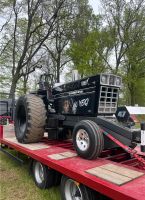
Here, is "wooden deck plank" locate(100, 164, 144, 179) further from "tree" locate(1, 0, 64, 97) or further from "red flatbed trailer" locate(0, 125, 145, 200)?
"tree" locate(1, 0, 64, 97)

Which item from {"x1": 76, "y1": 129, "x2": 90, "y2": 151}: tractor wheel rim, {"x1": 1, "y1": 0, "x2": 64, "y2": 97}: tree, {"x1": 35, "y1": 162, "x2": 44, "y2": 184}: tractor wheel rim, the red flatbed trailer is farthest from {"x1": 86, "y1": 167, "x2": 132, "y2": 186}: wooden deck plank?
{"x1": 1, "y1": 0, "x2": 64, "y2": 97}: tree

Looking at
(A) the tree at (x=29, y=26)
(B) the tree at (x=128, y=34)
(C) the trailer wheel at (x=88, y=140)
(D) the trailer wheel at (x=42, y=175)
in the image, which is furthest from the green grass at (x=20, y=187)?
(B) the tree at (x=128, y=34)

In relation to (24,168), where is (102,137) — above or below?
above

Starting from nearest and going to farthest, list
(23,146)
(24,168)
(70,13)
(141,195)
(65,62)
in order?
(141,195)
(23,146)
(24,168)
(70,13)
(65,62)

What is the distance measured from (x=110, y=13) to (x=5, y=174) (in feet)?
72.4

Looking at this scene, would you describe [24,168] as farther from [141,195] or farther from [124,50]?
[124,50]

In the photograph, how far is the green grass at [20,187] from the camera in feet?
14.6

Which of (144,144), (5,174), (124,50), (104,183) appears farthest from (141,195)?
(124,50)

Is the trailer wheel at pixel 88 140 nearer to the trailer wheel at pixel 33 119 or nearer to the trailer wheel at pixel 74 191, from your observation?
the trailer wheel at pixel 74 191

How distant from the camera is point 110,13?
2458 centimetres

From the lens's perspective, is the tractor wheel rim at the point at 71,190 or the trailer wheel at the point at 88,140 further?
the trailer wheel at the point at 88,140

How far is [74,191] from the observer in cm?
384

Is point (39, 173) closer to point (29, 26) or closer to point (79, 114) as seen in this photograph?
point (79, 114)

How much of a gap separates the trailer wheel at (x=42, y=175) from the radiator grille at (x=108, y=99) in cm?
154
